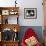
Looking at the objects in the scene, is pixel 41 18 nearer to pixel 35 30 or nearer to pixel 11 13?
pixel 35 30

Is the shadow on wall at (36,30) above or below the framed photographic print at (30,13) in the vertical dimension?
below

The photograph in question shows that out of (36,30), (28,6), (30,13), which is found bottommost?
(36,30)

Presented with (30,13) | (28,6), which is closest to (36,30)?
(30,13)

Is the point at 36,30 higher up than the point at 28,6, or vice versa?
the point at 28,6

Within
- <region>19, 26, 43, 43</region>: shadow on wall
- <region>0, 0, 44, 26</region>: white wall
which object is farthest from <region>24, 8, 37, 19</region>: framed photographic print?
<region>19, 26, 43, 43</region>: shadow on wall

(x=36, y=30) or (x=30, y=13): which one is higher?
(x=30, y=13)

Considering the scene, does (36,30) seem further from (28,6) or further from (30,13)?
(28,6)

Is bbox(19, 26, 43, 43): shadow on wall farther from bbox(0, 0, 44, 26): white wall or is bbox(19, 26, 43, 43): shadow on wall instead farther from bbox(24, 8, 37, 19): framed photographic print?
bbox(24, 8, 37, 19): framed photographic print

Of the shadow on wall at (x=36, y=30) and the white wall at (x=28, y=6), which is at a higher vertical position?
the white wall at (x=28, y=6)

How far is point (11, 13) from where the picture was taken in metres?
5.82

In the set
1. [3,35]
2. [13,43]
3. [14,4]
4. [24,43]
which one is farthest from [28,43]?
[14,4]

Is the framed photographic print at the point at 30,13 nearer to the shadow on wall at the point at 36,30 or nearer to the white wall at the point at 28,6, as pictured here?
the white wall at the point at 28,6

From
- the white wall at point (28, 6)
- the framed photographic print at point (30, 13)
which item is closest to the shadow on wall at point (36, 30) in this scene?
the white wall at point (28, 6)

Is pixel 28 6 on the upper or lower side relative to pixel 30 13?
upper
